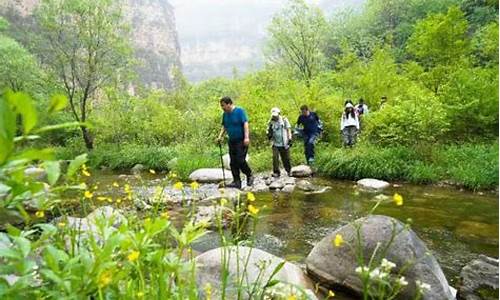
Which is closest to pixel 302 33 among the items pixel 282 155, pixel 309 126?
pixel 309 126

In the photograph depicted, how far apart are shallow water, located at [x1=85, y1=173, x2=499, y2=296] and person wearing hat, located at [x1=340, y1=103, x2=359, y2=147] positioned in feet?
11.8

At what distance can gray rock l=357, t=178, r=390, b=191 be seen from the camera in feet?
37.2

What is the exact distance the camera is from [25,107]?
874 mm

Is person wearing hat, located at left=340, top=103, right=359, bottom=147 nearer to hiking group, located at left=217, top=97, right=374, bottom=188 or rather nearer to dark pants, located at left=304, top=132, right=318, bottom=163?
hiking group, located at left=217, top=97, right=374, bottom=188

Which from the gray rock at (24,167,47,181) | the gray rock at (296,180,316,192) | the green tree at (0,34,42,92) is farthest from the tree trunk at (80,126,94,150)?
the gray rock at (24,167,47,181)

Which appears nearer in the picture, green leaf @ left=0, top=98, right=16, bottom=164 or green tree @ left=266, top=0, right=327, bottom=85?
green leaf @ left=0, top=98, right=16, bottom=164

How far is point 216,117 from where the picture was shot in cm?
2155

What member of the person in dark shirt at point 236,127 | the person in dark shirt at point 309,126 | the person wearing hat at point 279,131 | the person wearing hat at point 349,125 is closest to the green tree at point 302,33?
the person wearing hat at point 349,125

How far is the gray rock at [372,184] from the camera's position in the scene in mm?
11328

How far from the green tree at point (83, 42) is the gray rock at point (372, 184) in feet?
59.3

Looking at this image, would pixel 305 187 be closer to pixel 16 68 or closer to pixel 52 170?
pixel 52 170

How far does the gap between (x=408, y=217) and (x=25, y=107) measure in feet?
26.7

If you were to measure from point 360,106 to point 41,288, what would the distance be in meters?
17.7

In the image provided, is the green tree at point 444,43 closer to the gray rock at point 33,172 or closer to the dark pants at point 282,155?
the dark pants at point 282,155
